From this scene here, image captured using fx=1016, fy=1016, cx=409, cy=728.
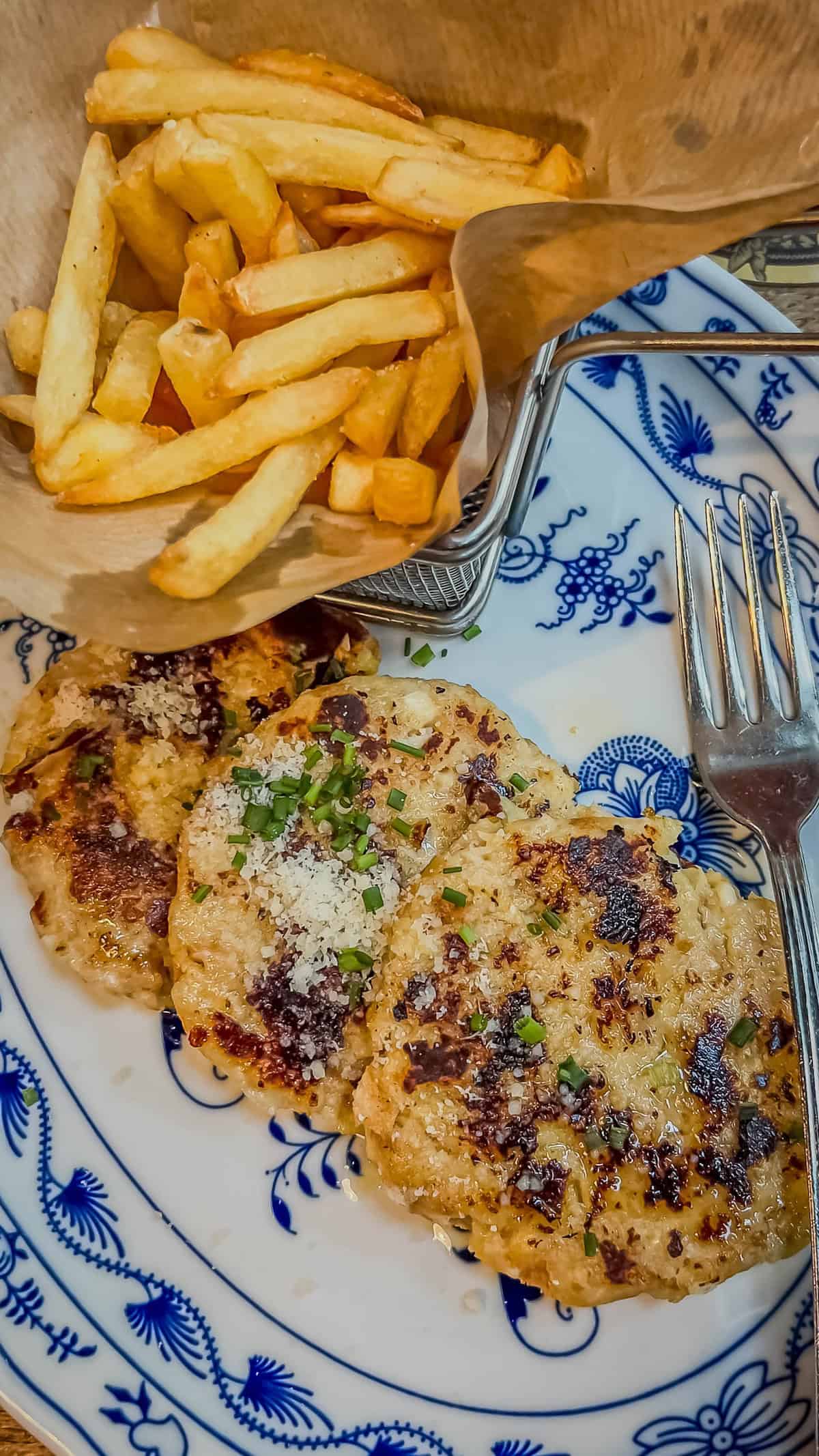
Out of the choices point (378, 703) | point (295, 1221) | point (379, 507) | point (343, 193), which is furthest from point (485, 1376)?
point (343, 193)

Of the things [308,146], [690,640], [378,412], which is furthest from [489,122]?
[690,640]

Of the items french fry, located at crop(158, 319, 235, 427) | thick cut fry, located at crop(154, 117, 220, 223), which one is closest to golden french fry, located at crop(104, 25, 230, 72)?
thick cut fry, located at crop(154, 117, 220, 223)

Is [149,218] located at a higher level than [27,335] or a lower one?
higher

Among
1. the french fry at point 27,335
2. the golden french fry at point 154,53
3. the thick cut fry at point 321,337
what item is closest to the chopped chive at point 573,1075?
the thick cut fry at point 321,337

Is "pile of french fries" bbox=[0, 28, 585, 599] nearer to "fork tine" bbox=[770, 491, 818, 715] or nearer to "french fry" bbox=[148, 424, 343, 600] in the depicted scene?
"french fry" bbox=[148, 424, 343, 600]

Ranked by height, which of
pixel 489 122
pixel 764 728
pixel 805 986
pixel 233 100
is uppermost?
pixel 489 122

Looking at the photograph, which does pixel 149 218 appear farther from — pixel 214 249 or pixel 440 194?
pixel 440 194
